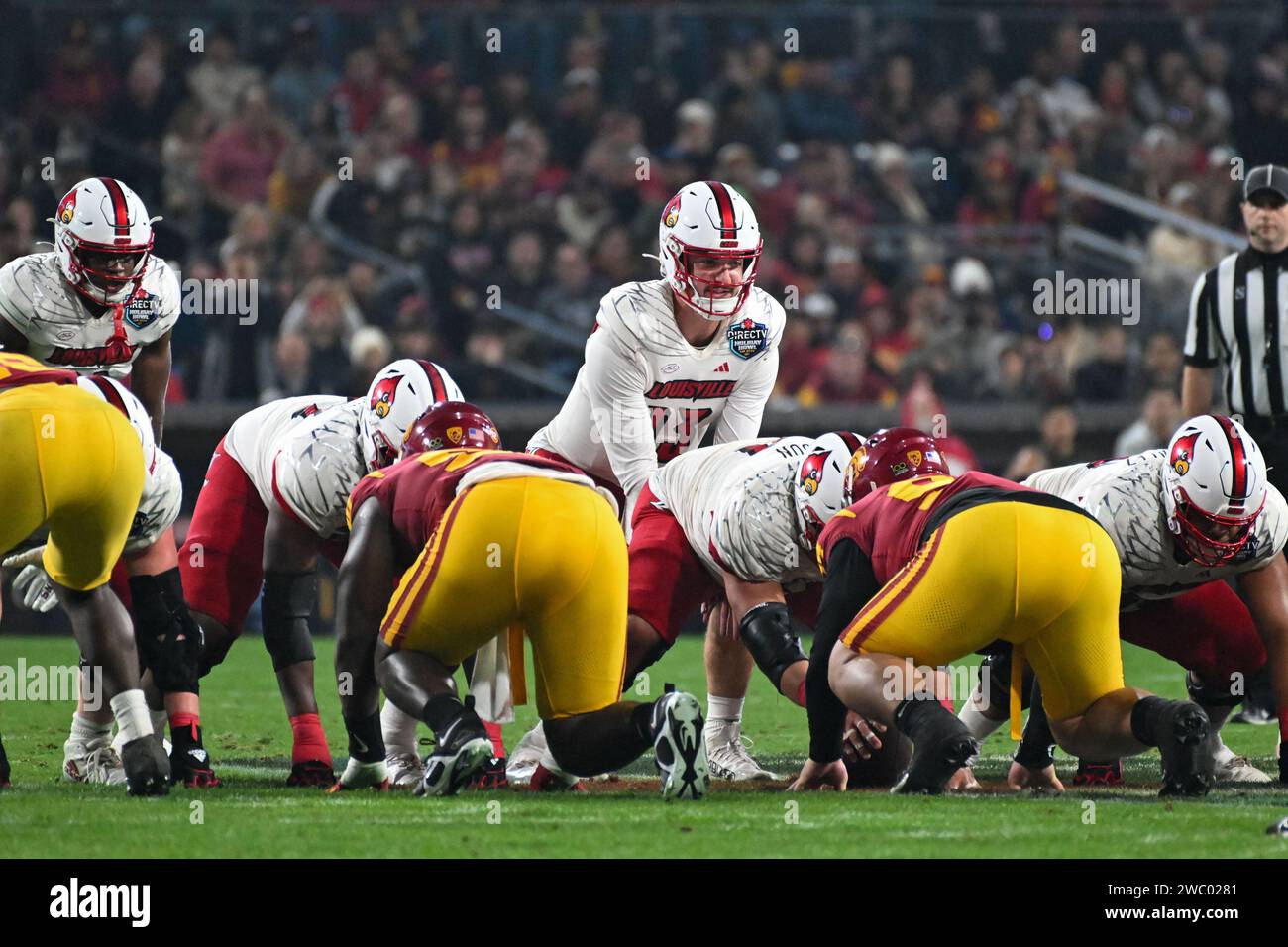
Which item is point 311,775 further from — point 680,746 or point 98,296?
point 98,296

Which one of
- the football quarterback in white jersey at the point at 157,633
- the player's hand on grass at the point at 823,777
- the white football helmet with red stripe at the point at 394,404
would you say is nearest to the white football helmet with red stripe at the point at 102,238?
the football quarterback in white jersey at the point at 157,633

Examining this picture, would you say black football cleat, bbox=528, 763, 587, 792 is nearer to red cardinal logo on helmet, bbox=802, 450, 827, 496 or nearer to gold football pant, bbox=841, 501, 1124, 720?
gold football pant, bbox=841, 501, 1124, 720

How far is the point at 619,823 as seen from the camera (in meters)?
5.13

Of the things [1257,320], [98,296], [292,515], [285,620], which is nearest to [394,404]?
[292,515]

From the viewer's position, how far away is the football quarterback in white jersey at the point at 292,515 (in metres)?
6.41

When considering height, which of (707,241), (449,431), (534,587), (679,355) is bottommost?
(534,587)

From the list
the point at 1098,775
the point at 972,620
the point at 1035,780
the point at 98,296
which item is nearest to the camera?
the point at 972,620

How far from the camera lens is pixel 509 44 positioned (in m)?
16.2

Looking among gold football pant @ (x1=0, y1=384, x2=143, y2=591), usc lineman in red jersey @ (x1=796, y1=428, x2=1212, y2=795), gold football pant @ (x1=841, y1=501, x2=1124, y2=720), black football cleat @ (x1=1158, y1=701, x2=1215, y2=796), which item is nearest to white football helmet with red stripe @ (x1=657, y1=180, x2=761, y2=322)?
usc lineman in red jersey @ (x1=796, y1=428, x2=1212, y2=795)

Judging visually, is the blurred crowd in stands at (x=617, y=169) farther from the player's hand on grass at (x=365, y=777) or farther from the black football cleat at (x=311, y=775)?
the player's hand on grass at (x=365, y=777)

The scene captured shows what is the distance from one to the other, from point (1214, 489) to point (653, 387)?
221cm

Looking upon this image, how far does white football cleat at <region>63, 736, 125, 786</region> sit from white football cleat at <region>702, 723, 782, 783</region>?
204 cm

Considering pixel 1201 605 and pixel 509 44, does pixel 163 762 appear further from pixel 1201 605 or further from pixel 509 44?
pixel 509 44

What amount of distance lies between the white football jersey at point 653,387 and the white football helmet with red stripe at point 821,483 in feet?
3.14
